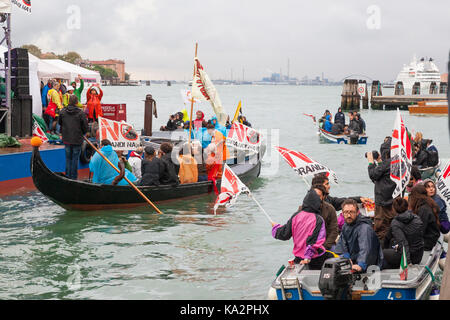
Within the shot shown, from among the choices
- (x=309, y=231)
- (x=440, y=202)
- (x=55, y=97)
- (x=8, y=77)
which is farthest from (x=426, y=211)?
(x=55, y=97)

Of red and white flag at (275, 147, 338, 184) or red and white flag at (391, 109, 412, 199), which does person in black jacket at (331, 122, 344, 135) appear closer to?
red and white flag at (275, 147, 338, 184)

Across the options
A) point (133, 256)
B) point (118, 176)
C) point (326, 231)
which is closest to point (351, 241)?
point (326, 231)

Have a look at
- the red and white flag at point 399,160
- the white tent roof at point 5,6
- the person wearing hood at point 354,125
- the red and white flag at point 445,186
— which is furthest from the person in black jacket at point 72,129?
the person wearing hood at point 354,125

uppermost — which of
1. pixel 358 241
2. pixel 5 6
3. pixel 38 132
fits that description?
pixel 5 6

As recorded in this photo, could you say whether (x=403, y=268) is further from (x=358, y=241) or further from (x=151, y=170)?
(x=151, y=170)

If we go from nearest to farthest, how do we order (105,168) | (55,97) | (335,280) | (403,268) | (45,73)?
(335,280)
(403,268)
(105,168)
(55,97)
(45,73)

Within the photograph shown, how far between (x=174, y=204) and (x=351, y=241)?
818 centimetres

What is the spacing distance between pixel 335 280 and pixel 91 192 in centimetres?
814

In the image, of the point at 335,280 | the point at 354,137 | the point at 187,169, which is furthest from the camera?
the point at 354,137

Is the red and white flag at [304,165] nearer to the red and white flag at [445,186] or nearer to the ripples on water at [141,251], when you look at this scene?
the ripples on water at [141,251]

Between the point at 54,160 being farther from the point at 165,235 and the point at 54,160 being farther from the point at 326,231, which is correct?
the point at 326,231

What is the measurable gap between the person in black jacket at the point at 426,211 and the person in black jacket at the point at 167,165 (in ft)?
22.0

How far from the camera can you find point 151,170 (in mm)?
14070

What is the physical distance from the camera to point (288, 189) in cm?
1959
